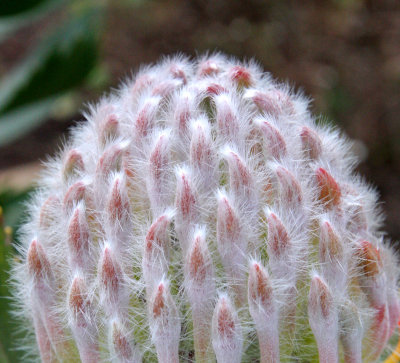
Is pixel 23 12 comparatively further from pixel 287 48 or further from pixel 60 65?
pixel 287 48

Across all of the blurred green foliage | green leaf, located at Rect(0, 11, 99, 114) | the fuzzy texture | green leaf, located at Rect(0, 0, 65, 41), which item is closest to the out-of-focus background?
the blurred green foliage

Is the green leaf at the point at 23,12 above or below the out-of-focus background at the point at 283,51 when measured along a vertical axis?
below

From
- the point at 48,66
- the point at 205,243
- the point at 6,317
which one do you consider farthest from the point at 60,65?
the point at 205,243

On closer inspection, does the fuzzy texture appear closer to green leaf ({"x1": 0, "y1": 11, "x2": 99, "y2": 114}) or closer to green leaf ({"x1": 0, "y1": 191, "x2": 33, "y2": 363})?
green leaf ({"x1": 0, "y1": 191, "x2": 33, "y2": 363})

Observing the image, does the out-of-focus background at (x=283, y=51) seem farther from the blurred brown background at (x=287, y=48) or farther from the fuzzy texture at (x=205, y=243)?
the fuzzy texture at (x=205, y=243)

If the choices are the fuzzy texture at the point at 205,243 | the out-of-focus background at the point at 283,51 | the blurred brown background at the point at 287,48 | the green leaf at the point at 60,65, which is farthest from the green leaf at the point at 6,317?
the blurred brown background at the point at 287,48

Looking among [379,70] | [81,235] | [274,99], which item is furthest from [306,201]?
[379,70]
